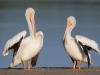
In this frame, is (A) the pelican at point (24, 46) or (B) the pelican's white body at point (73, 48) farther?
(B) the pelican's white body at point (73, 48)

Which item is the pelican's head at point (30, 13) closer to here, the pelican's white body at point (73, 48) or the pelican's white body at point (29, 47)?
the pelican's white body at point (29, 47)

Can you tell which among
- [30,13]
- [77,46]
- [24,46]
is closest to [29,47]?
[24,46]

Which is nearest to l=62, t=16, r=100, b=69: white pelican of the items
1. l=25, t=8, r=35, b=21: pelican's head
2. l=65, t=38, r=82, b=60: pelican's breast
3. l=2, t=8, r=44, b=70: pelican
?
l=65, t=38, r=82, b=60: pelican's breast

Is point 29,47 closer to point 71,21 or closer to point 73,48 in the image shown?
point 73,48

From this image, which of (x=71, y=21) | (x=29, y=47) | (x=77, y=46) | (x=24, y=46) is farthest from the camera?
(x=71, y=21)

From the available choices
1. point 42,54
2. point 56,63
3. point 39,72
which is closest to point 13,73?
point 39,72

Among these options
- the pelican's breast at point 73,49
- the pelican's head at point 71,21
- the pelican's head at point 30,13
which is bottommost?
the pelican's breast at point 73,49

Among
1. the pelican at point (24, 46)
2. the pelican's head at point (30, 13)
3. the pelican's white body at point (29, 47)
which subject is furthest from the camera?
the pelican's head at point (30, 13)

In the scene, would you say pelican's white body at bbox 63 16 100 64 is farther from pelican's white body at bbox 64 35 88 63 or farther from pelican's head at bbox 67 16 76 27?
pelican's head at bbox 67 16 76 27

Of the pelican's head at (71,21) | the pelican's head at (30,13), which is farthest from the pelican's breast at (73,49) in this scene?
the pelican's head at (30,13)

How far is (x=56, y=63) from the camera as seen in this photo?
15.3m

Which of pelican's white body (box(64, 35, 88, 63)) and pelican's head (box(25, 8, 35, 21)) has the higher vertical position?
pelican's head (box(25, 8, 35, 21))

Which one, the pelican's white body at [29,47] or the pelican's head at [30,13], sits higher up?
the pelican's head at [30,13]

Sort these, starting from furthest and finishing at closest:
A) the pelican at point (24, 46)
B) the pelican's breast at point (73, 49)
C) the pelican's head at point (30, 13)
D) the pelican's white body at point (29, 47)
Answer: the pelican's head at point (30, 13) < the pelican's breast at point (73, 49) < the pelican's white body at point (29, 47) < the pelican at point (24, 46)
